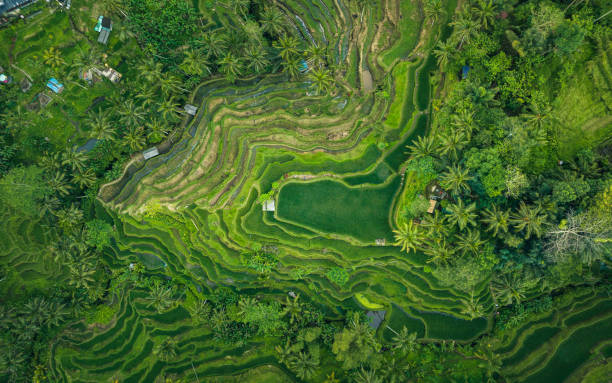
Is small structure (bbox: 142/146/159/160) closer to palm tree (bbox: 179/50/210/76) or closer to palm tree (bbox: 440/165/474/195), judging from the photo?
palm tree (bbox: 179/50/210/76)

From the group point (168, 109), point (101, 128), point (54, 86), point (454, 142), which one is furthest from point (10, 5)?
point (454, 142)

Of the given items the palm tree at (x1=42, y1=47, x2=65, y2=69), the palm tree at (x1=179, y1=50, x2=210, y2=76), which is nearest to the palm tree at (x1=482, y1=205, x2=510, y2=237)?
the palm tree at (x1=179, y1=50, x2=210, y2=76)

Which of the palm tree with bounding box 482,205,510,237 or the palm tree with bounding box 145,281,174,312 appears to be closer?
the palm tree with bounding box 482,205,510,237

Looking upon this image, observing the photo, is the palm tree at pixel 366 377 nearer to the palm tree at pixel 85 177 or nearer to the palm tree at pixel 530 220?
the palm tree at pixel 530 220

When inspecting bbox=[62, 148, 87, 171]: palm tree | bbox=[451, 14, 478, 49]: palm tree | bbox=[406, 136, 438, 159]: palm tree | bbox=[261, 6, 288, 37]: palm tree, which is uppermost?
bbox=[451, 14, 478, 49]: palm tree

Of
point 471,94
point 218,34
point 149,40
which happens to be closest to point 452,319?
point 471,94

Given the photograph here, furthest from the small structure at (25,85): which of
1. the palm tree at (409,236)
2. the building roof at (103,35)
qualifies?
the palm tree at (409,236)
